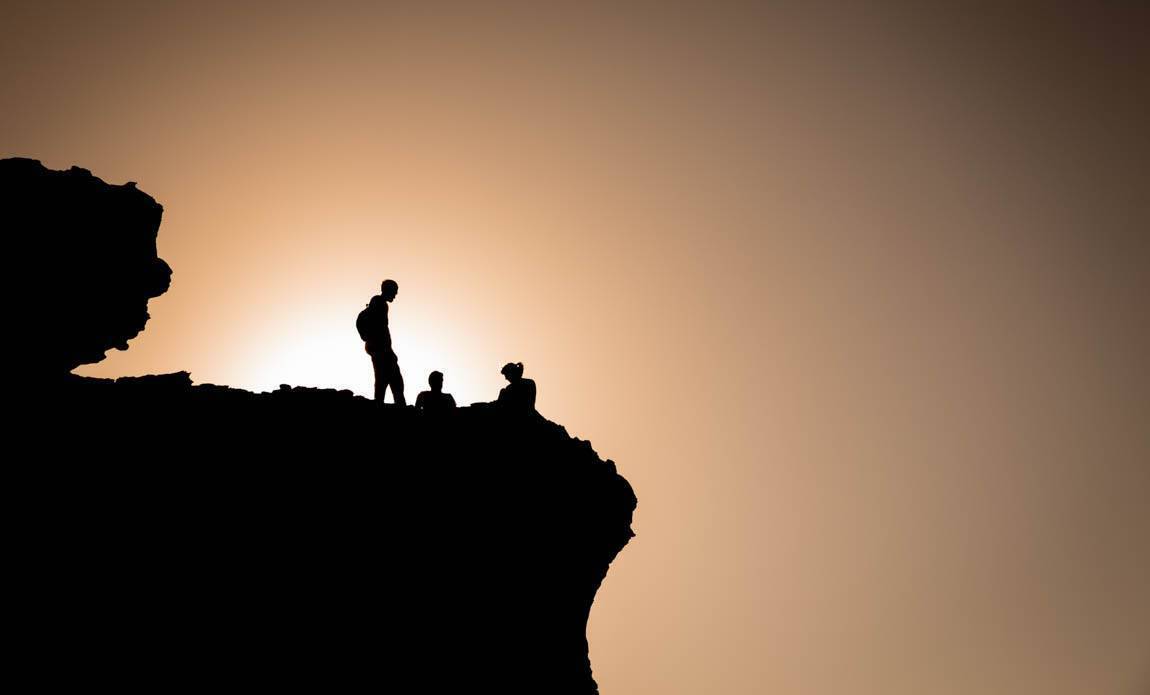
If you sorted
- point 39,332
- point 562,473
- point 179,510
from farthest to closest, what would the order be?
point 562,473 < point 39,332 < point 179,510

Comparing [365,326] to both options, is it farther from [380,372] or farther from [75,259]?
[75,259]

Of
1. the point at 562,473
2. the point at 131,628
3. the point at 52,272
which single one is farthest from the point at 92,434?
the point at 562,473

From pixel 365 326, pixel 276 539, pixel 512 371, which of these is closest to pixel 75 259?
pixel 365 326

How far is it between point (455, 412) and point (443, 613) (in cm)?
370

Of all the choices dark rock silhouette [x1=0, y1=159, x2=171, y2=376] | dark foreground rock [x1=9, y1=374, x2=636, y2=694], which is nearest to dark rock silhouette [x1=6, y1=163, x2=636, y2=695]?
dark foreground rock [x1=9, y1=374, x2=636, y2=694]

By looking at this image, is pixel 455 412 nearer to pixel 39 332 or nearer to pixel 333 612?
pixel 333 612

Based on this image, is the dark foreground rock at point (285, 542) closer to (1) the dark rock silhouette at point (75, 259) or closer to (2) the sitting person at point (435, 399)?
(2) the sitting person at point (435, 399)

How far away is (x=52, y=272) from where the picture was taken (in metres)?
14.9

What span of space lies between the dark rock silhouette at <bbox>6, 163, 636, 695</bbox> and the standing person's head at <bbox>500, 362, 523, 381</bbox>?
1.39 metres

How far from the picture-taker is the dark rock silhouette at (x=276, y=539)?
1145cm

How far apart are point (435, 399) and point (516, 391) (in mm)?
1821

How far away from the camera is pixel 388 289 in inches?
725

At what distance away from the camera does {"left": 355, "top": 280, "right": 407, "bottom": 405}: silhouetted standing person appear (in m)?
17.9

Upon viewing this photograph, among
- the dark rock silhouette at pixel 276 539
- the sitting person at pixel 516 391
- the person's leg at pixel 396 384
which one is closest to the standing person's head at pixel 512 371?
the sitting person at pixel 516 391
